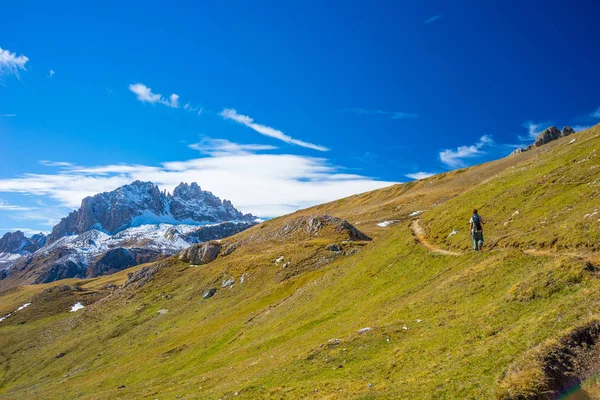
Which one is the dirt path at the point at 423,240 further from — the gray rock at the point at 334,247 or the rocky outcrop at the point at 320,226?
the rocky outcrop at the point at 320,226

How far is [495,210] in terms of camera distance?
47.7 m

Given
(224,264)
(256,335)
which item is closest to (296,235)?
(224,264)

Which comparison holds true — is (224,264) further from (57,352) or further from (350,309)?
(350,309)

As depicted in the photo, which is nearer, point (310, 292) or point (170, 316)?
point (310, 292)

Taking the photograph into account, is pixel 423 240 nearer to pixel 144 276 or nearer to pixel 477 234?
pixel 477 234

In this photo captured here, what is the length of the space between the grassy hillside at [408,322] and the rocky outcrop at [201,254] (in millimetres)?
30645

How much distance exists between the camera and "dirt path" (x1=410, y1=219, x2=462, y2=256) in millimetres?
41919

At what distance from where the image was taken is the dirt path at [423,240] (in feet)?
138

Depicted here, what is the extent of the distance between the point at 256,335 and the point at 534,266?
34.5m

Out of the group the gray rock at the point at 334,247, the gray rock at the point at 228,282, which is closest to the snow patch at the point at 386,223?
the gray rock at the point at 334,247

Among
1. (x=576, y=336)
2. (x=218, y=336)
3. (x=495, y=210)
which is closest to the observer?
(x=576, y=336)

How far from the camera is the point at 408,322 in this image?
2767cm

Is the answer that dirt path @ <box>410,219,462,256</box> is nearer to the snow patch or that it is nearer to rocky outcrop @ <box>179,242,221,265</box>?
the snow patch

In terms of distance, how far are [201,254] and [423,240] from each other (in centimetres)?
9185
